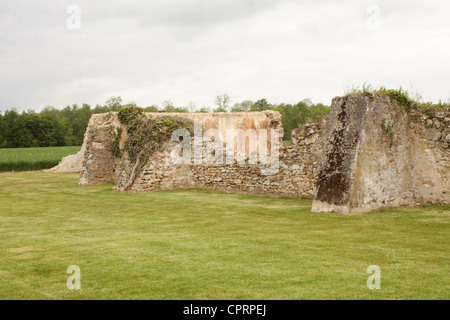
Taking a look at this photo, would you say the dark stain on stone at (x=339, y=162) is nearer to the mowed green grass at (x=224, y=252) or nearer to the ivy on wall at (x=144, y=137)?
the mowed green grass at (x=224, y=252)

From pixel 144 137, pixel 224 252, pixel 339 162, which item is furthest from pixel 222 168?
pixel 224 252

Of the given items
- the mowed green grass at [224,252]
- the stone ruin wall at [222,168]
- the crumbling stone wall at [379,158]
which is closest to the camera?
the mowed green grass at [224,252]

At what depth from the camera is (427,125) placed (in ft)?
36.1

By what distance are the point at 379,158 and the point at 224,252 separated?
5444mm

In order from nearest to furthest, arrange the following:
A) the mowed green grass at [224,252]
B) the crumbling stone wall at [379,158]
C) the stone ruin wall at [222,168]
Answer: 1. the mowed green grass at [224,252]
2. the crumbling stone wall at [379,158]
3. the stone ruin wall at [222,168]

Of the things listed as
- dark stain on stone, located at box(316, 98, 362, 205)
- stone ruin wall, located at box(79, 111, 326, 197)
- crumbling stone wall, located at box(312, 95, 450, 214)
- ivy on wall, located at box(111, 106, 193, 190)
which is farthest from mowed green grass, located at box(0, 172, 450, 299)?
ivy on wall, located at box(111, 106, 193, 190)

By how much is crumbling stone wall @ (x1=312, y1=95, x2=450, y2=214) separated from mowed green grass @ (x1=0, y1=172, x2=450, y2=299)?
0.49 meters

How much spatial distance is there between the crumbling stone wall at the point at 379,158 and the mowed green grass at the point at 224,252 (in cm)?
49

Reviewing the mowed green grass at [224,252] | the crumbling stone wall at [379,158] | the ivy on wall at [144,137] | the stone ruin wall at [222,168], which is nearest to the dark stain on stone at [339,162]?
the crumbling stone wall at [379,158]

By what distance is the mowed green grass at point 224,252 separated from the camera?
5055 millimetres

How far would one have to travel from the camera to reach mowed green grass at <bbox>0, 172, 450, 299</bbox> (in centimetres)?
505

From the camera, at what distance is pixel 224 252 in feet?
22.3

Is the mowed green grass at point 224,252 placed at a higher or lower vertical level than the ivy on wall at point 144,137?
lower
